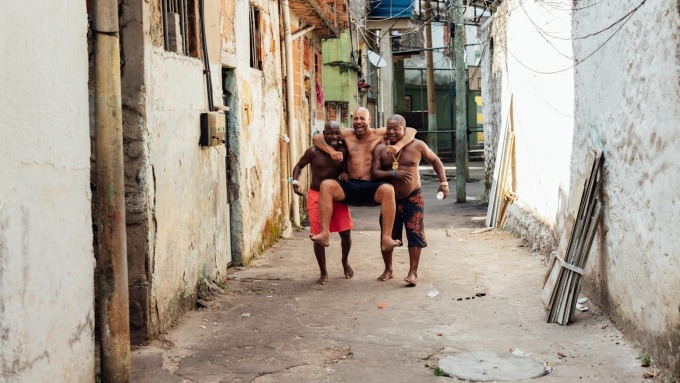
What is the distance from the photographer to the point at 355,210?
1619cm

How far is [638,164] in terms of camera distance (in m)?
5.74

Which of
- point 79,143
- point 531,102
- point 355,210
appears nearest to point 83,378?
point 79,143

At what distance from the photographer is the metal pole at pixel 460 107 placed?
17.0 meters

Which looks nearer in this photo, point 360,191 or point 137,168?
point 137,168

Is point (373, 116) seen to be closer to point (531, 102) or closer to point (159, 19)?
point (531, 102)

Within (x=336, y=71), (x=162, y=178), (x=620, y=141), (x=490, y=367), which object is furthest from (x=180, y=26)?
(x=336, y=71)

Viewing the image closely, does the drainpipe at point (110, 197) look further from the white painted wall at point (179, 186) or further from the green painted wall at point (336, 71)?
the green painted wall at point (336, 71)

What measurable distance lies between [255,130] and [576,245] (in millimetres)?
5017

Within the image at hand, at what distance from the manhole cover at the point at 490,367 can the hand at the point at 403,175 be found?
2796 mm

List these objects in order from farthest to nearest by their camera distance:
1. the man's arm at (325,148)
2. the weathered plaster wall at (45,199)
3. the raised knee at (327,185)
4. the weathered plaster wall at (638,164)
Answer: the man's arm at (325,148) → the raised knee at (327,185) → the weathered plaster wall at (638,164) → the weathered plaster wall at (45,199)

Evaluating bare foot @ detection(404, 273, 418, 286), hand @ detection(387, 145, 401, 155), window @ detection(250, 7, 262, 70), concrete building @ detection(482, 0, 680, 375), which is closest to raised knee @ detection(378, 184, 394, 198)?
hand @ detection(387, 145, 401, 155)

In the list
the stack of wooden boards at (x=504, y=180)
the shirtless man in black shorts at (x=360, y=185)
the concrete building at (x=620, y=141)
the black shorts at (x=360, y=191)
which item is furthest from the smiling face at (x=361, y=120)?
the stack of wooden boards at (x=504, y=180)

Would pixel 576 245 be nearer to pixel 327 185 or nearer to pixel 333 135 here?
pixel 327 185

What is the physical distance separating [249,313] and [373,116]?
A: 89.2 ft
